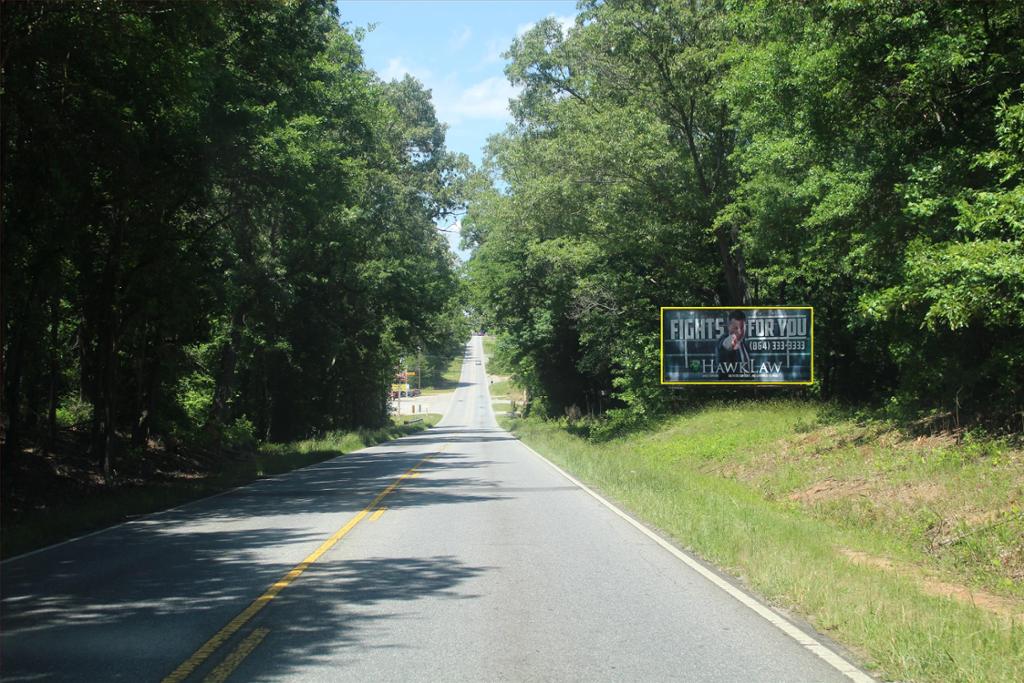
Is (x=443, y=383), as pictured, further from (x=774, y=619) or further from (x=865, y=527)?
(x=774, y=619)

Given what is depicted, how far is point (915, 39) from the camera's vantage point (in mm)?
16859

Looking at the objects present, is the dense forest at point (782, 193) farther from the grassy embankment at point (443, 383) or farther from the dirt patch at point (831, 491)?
the grassy embankment at point (443, 383)

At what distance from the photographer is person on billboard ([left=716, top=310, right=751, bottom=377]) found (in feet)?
79.9

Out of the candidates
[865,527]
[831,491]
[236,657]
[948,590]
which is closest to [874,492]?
[831,491]

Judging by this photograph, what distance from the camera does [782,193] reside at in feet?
80.0

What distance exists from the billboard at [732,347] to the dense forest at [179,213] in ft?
36.1

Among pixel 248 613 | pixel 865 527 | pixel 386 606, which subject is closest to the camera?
pixel 248 613

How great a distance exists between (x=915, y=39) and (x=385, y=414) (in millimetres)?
60885

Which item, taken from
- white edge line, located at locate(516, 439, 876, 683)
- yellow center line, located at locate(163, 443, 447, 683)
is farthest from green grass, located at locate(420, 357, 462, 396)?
white edge line, located at locate(516, 439, 876, 683)

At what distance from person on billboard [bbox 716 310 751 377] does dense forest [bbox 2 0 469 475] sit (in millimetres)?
12147

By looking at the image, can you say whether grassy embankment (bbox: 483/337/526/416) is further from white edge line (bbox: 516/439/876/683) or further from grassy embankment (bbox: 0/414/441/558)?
white edge line (bbox: 516/439/876/683)

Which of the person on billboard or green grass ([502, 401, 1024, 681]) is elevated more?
the person on billboard

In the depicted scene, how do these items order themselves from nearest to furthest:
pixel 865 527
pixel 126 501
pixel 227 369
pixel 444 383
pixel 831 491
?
1. pixel 865 527
2. pixel 831 491
3. pixel 126 501
4. pixel 227 369
5. pixel 444 383

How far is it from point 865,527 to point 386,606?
825 centimetres
